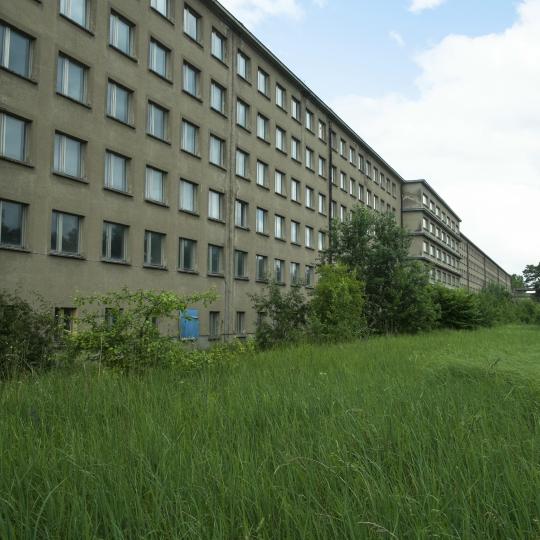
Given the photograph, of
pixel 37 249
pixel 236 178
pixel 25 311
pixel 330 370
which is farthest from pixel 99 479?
pixel 236 178

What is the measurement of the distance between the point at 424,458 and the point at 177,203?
2749 centimetres

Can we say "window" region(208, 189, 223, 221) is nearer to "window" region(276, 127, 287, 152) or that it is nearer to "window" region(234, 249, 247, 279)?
"window" region(234, 249, 247, 279)

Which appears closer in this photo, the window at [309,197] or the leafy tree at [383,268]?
the leafy tree at [383,268]

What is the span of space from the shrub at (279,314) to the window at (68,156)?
9.38 meters

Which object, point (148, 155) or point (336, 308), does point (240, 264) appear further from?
point (336, 308)

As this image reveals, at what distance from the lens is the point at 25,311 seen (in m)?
10.7

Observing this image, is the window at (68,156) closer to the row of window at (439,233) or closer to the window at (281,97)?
the window at (281,97)

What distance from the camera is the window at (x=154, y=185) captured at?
28.5m

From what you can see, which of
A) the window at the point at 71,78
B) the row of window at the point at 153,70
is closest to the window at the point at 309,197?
the row of window at the point at 153,70

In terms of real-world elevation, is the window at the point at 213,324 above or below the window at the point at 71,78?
below

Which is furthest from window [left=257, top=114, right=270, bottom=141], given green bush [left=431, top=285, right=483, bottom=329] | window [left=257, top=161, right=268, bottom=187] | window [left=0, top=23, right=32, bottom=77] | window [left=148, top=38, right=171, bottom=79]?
window [left=0, top=23, right=32, bottom=77]

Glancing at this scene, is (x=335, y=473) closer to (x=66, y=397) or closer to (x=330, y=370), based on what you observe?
(x=66, y=397)

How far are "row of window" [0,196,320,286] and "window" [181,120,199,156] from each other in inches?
197

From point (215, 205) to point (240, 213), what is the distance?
10.1 ft
